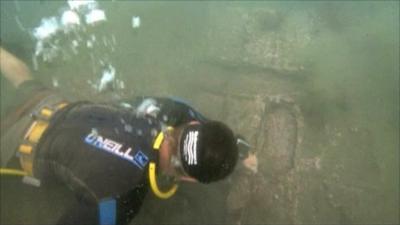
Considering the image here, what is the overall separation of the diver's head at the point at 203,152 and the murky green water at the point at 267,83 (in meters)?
0.88

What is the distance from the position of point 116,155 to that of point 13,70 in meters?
1.33

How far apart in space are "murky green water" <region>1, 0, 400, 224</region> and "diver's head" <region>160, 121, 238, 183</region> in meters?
0.88

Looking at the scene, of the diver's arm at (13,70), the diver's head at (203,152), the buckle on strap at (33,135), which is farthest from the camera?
the diver's arm at (13,70)

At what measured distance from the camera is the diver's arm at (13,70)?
2464 mm

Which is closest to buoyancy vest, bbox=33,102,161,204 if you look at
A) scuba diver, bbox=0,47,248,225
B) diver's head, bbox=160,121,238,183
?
scuba diver, bbox=0,47,248,225

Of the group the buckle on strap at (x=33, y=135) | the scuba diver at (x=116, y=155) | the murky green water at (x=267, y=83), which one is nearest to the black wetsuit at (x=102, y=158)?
the scuba diver at (x=116, y=155)

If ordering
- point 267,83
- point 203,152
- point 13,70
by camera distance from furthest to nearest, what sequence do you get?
point 267,83 → point 13,70 → point 203,152

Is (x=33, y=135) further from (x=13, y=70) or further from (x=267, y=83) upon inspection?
(x=267, y=83)

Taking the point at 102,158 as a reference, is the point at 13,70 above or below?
above

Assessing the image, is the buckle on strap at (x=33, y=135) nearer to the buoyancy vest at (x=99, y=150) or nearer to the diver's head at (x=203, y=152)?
the buoyancy vest at (x=99, y=150)

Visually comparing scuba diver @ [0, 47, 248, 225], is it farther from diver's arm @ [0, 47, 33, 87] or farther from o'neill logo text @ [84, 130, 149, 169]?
diver's arm @ [0, 47, 33, 87]

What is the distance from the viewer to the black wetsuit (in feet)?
5.25

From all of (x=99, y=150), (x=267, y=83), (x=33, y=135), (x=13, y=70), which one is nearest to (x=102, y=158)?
(x=99, y=150)

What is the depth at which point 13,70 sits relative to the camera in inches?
98.3
